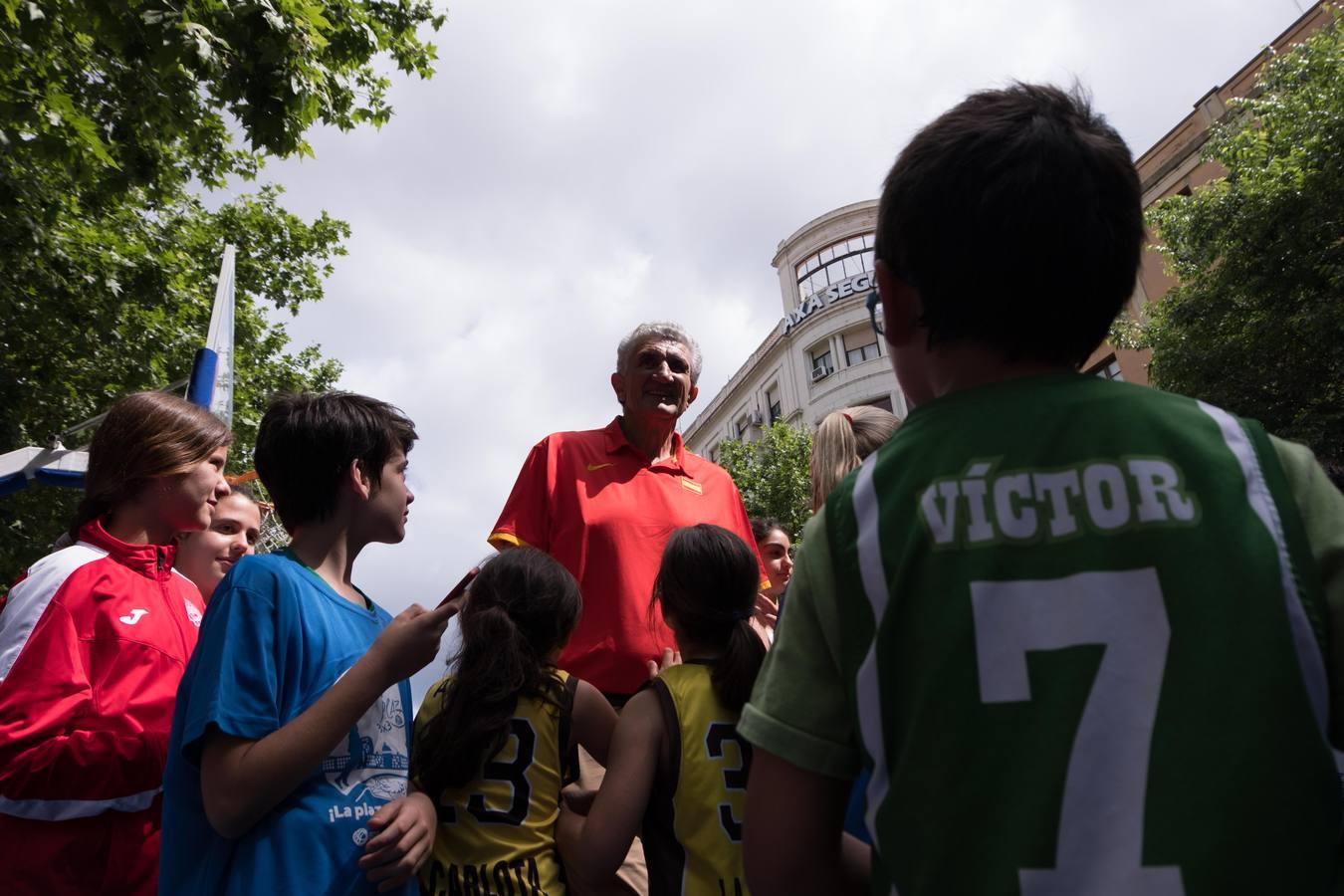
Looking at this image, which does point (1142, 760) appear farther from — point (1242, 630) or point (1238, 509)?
point (1238, 509)

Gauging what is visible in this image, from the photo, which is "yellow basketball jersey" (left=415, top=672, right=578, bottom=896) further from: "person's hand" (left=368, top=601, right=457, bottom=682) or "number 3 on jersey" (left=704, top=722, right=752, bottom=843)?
"person's hand" (left=368, top=601, right=457, bottom=682)

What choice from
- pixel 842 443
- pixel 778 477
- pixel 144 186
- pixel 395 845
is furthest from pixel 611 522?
pixel 778 477

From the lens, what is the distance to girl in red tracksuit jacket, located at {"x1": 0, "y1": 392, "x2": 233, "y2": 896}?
2.15 metres

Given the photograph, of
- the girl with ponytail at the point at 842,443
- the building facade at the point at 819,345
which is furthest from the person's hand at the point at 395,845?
the building facade at the point at 819,345

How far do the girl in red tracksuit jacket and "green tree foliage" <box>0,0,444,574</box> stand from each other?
347 cm

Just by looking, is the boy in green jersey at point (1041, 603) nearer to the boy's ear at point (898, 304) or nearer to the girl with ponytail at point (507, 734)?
the boy's ear at point (898, 304)

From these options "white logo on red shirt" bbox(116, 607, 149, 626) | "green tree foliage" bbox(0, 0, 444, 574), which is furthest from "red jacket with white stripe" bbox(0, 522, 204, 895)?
"green tree foliage" bbox(0, 0, 444, 574)

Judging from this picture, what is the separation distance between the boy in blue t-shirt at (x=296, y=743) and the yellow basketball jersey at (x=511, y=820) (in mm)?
166

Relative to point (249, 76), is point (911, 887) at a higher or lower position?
lower

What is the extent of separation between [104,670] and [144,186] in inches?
233

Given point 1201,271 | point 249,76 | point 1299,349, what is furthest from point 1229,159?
point 249,76

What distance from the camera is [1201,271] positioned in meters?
16.6

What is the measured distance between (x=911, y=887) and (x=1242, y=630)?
16.7 inches

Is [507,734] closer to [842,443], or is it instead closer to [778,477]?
[842,443]
